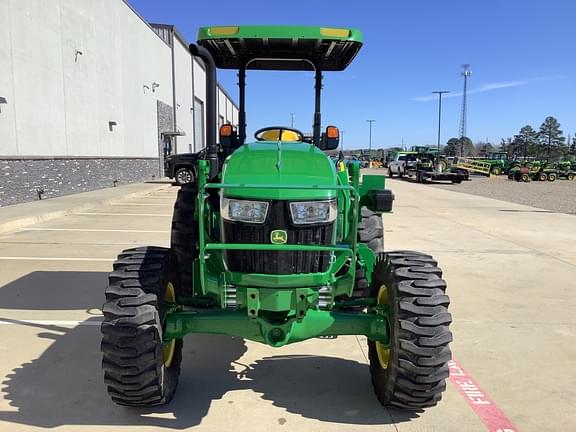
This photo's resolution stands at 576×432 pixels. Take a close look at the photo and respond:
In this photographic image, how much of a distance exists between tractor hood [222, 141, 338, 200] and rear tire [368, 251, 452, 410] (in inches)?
29.8

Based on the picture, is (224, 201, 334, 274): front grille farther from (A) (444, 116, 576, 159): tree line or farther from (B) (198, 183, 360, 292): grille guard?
(A) (444, 116, 576, 159): tree line

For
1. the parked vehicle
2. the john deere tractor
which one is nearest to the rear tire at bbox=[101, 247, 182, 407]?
the john deere tractor

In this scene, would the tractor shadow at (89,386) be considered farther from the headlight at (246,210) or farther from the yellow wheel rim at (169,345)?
the headlight at (246,210)

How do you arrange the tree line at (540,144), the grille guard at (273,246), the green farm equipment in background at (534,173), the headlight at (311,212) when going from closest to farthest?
the grille guard at (273,246)
the headlight at (311,212)
the green farm equipment in background at (534,173)
the tree line at (540,144)

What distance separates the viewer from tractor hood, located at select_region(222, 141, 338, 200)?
3.03m

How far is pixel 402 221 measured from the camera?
508 inches

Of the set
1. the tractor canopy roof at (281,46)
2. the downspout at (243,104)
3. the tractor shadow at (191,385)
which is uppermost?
the tractor canopy roof at (281,46)

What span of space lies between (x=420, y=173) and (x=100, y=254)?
27422mm

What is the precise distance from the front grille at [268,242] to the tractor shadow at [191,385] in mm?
989

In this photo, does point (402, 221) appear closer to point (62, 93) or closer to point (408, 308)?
point (408, 308)

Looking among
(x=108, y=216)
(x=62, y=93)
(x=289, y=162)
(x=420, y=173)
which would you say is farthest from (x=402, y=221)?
(x=420, y=173)

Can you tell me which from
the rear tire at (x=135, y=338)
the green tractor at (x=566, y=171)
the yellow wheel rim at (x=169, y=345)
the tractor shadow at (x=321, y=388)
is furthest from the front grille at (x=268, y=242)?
the green tractor at (x=566, y=171)

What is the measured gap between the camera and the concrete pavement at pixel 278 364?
126 inches

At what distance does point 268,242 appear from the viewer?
9.91 ft
